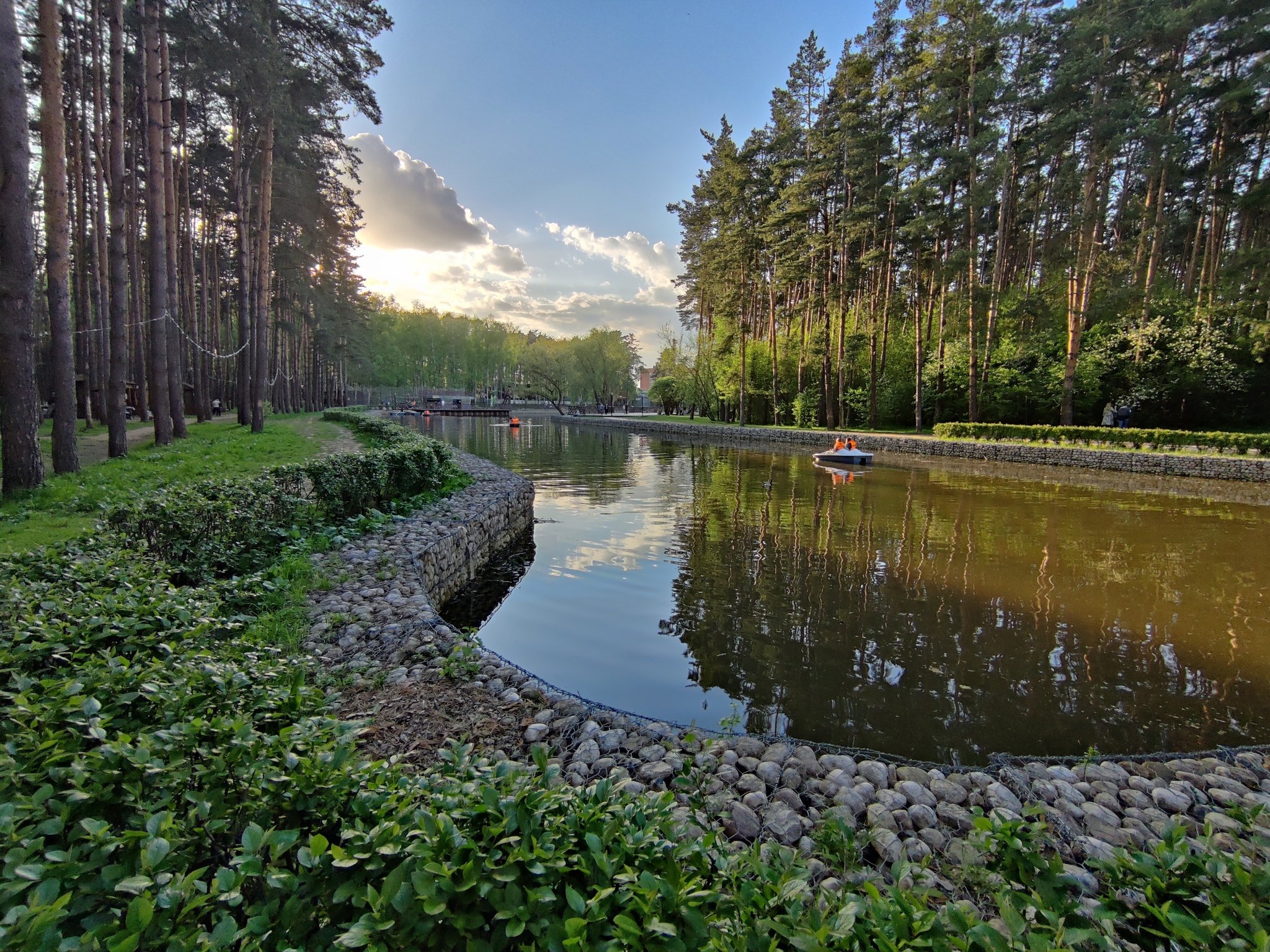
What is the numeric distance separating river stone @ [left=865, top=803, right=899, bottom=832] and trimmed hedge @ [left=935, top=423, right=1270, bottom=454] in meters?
21.1

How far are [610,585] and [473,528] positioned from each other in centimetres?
245

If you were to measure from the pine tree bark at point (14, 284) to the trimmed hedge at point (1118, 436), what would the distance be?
1026 inches

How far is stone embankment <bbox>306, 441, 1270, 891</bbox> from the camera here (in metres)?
2.80

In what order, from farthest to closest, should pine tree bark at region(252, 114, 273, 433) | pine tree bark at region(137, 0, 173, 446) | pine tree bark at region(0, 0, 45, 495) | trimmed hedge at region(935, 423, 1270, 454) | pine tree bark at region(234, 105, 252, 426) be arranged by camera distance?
1. pine tree bark at region(234, 105, 252, 426)
2. pine tree bark at region(252, 114, 273, 433)
3. trimmed hedge at region(935, 423, 1270, 454)
4. pine tree bark at region(137, 0, 173, 446)
5. pine tree bark at region(0, 0, 45, 495)

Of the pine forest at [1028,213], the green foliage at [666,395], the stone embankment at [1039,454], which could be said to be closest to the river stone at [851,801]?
the stone embankment at [1039,454]

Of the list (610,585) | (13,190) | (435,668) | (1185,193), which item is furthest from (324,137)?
(1185,193)

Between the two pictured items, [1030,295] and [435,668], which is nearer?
[435,668]

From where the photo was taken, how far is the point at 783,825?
9.19 ft

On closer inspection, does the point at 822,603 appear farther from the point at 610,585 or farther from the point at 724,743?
the point at 724,743

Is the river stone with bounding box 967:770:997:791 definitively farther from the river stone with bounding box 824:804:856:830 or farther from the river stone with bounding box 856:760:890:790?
the river stone with bounding box 824:804:856:830

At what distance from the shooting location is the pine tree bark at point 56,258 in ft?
29.1

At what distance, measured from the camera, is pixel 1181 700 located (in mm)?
4883

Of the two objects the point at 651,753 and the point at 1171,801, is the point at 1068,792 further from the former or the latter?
the point at 651,753

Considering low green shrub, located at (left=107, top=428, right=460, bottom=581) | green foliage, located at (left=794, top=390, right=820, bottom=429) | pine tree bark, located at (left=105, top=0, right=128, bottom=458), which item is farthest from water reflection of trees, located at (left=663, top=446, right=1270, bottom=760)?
green foliage, located at (left=794, top=390, right=820, bottom=429)
